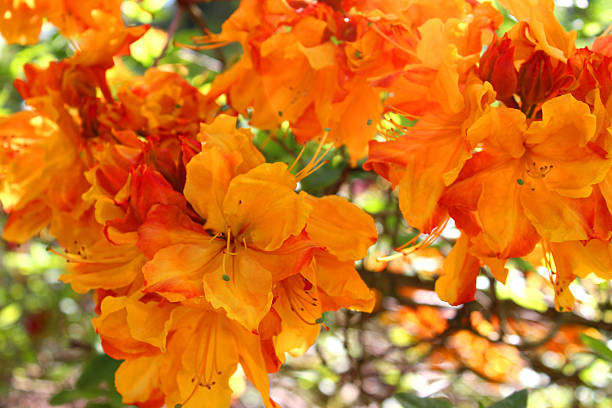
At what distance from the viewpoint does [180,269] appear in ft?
2.32

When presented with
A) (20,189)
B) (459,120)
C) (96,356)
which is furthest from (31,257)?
(459,120)

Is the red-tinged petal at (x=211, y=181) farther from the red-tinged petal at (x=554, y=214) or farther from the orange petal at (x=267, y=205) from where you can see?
the red-tinged petal at (x=554, y=214)

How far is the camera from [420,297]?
6.38 feet

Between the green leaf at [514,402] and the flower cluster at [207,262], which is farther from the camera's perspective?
the green leaf at [514,402]

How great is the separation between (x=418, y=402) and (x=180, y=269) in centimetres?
42

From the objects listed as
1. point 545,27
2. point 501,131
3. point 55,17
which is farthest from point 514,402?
point 55,17

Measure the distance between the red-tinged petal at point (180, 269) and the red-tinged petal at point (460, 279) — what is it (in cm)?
30

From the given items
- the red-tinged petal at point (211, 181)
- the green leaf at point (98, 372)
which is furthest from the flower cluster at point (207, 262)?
the green leaf at point (98, 372)

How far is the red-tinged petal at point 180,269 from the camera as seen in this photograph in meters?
0.68

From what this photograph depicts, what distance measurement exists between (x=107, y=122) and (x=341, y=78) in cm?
37

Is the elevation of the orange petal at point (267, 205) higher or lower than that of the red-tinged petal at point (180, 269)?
higher

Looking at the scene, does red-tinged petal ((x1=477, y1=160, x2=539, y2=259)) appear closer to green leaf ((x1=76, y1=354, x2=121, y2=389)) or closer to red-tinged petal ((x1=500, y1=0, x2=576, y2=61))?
red-tinged petal ((x1=500, y1=0, x2=576, y2=61))

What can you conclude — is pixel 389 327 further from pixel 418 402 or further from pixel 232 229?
pixel 232 229

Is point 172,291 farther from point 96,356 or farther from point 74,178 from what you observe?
point 96,356
